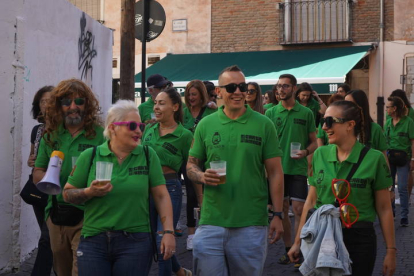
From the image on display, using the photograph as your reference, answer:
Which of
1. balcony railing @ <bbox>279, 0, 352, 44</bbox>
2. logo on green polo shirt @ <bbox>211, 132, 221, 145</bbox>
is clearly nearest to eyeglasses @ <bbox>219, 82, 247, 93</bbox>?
logo on green polo shirt @ <bbox>211, 132, 221, 145</bbox>

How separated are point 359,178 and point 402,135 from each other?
22.0ft

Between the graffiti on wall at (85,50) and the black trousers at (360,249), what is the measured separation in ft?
20.5

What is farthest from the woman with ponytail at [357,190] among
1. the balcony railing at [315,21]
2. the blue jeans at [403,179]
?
the balcony railing at [315,21]

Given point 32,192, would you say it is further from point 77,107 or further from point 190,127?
point 190,127

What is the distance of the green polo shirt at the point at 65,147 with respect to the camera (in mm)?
5043

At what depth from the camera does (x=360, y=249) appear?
4.52m

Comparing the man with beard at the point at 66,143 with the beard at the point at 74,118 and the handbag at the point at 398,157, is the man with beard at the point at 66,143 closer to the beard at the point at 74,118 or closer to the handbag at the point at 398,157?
the beard at the point at 74,118

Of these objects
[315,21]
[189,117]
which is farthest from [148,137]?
[315,21]

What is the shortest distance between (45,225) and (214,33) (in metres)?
18.5

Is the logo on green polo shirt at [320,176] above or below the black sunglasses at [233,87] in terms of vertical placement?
below

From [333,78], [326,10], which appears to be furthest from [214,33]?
[333,78]

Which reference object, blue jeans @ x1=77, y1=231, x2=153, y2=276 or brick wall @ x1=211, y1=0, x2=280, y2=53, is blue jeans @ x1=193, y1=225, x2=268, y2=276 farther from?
brick wall @ x1=211, y1=0, x2=280, y2=53

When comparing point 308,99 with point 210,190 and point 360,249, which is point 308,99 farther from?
point 360,249

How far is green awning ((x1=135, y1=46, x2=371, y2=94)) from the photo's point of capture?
61.5ft
